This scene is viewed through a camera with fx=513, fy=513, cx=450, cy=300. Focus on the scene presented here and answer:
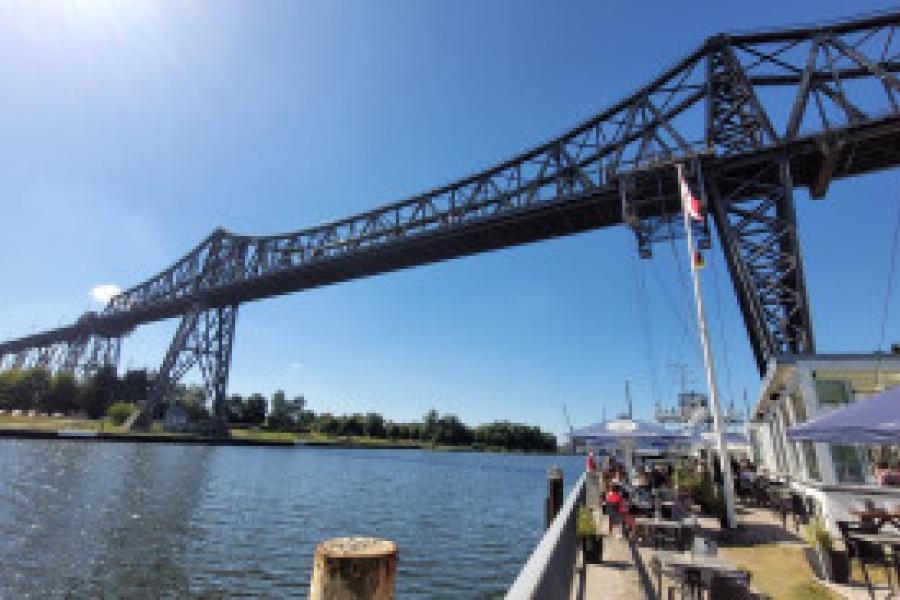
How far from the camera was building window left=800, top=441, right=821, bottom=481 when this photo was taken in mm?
11492

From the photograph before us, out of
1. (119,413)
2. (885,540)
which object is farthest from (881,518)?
(119,413)

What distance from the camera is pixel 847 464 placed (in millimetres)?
10305

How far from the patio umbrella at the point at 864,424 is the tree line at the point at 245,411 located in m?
79.0

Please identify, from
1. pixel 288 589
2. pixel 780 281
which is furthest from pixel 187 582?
pixel 780 281

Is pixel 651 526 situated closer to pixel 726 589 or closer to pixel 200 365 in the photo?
pixel 726 589

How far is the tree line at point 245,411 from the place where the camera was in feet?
259

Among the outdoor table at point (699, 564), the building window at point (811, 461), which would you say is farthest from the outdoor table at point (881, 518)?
the outdoor table at point (699, 564)

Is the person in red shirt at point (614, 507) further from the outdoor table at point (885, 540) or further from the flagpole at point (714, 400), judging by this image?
the outdoor table at point (885, 540)

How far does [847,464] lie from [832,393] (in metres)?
1.46

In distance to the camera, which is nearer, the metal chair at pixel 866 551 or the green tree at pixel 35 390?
the metal chair at pixel 866 551

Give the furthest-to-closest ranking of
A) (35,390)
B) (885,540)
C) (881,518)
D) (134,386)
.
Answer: (134,386), (35,390), (881,518), (885,540)

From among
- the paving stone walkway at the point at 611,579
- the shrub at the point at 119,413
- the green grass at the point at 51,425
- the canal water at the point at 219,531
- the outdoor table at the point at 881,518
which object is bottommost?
the canal water at the point at 219,531

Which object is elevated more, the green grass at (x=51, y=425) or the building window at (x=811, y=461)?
the green grass at (x=51, y=425)

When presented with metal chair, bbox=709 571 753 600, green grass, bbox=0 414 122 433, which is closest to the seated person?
metal chair, bbox=709 571 753 600
